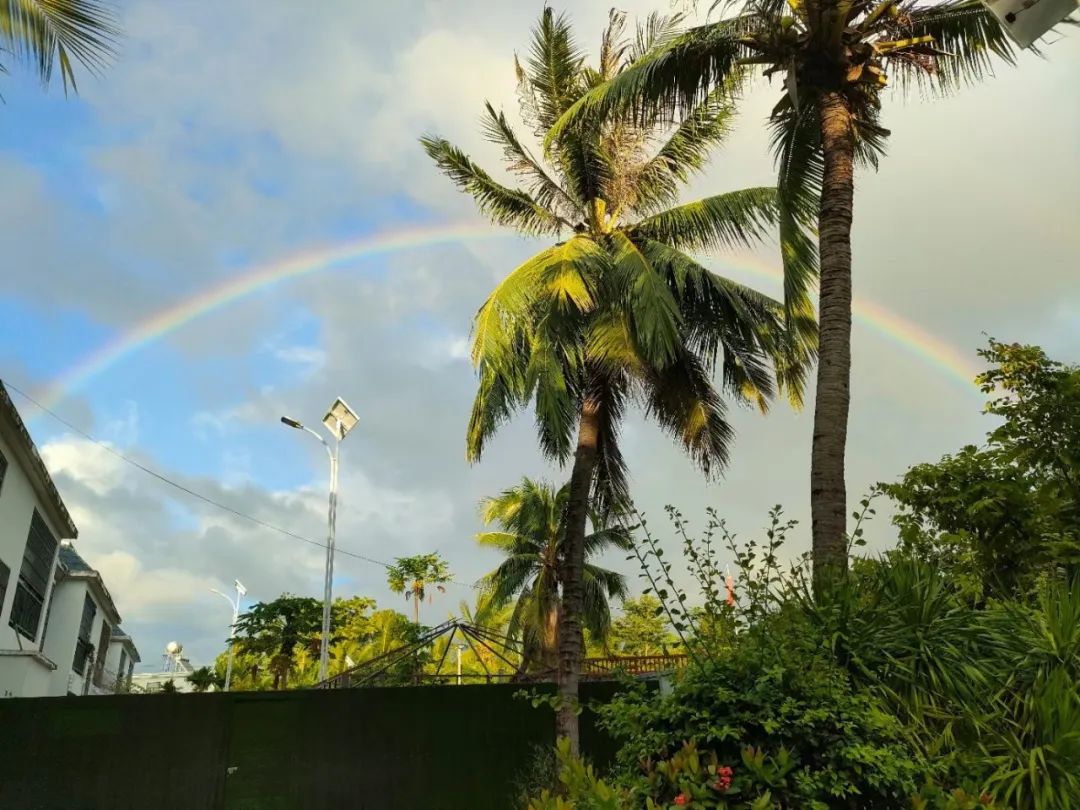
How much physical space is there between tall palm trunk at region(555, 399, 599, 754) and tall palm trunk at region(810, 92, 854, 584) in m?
5.41

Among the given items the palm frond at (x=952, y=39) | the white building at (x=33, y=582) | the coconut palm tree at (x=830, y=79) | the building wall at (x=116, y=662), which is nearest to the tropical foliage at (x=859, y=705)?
the coconut palm tree at (x=830, y=79)

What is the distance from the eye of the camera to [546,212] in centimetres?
1299

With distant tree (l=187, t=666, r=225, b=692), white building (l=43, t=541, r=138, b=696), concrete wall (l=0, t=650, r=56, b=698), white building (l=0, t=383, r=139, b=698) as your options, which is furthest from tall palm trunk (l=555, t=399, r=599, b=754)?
distant tree (l=187, t=666, r=225, b=692)

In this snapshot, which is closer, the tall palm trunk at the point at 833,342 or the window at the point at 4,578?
the tall palm trunk at the point at 833,342

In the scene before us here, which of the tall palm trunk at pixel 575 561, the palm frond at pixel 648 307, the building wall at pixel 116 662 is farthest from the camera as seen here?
the building wall at pixel 116 662

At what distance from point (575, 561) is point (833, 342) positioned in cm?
604

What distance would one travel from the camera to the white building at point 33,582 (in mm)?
14266

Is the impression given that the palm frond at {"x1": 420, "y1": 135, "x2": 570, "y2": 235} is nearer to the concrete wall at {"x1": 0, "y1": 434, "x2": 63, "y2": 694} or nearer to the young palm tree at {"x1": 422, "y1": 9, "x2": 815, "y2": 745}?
the young palm tree at {"x1": 422, "y1": 9, "x2": 815, "y2": 745}

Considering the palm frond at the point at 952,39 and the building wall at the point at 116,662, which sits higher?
the palm frond at the point at 952,39

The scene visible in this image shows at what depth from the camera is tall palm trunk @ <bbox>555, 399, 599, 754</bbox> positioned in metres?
10.4

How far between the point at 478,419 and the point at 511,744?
474cm

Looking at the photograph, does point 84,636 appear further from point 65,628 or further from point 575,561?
point 575,561

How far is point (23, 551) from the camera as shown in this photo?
15609mm

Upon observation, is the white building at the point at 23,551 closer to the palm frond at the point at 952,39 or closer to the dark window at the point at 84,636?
the dark window at the point at 84,636
